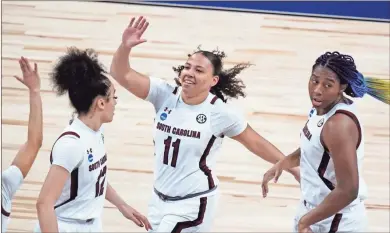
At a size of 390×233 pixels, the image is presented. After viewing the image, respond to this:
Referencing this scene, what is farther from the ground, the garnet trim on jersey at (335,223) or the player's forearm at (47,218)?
the garnet trim on jersey at (335,223)

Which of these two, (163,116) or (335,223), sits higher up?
(163,116)

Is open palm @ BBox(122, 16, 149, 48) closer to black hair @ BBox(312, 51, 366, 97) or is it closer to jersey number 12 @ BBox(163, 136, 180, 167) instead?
jersey number 12 @ BBox(163, 136, 180, 167)

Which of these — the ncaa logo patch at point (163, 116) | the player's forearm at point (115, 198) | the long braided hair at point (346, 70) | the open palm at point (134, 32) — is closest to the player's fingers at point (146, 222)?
the player's forearm at point (115, 198)

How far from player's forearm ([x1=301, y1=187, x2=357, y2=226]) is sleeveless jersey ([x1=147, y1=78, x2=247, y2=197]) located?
756 millimetres

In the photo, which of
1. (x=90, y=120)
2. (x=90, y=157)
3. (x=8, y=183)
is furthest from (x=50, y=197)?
(x=90, y=120)

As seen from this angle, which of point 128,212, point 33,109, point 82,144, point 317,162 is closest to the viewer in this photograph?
point 33,109

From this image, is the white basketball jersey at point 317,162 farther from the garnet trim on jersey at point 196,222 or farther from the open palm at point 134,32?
A: the open palm at point 134,32

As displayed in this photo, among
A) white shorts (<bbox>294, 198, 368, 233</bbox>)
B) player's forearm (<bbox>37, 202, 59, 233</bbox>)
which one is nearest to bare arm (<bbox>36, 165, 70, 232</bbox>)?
player's forearm (<bbox>37, 202, 59, 233</bbox>)

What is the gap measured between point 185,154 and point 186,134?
94 millimetres

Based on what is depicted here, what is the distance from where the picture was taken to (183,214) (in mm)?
4668

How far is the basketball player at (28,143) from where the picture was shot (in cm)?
381

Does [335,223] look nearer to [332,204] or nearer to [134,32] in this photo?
[332,204]

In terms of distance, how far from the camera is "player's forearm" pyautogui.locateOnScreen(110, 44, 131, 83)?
178 inches

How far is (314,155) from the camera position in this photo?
4242 mm
